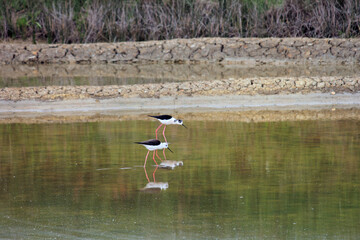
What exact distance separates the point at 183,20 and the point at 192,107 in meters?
10.6

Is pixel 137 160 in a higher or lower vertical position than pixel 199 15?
lower

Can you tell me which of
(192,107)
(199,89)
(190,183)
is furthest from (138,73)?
(190,183)

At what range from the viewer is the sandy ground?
1226 centimetres

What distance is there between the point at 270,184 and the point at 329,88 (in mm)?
6993

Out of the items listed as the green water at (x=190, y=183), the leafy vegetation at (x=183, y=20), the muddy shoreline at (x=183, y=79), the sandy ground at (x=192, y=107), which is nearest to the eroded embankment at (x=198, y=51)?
the muddy shoreline at (x=183, y=79)

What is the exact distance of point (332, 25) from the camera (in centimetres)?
2297

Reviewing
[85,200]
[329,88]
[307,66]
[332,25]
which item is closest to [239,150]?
[85,200]

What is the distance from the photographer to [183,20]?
76.8ft

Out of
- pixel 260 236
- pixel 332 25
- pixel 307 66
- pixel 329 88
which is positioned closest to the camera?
pixel 260 236

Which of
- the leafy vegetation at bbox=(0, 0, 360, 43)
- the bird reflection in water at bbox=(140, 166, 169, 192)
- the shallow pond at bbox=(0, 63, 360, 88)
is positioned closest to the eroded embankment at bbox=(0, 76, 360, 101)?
the shallow pond at bbox=(0, 63, 360, 88)

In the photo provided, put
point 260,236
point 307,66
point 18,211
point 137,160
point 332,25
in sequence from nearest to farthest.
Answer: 1. point 260,236
2. point 18,211
3. point 137,160
4. point 307,66
5. point 332,25

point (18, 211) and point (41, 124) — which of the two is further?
point (41, 124)

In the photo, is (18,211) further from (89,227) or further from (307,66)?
(307,66)

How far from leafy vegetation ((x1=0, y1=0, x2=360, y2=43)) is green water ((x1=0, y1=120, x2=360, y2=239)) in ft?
40.4
